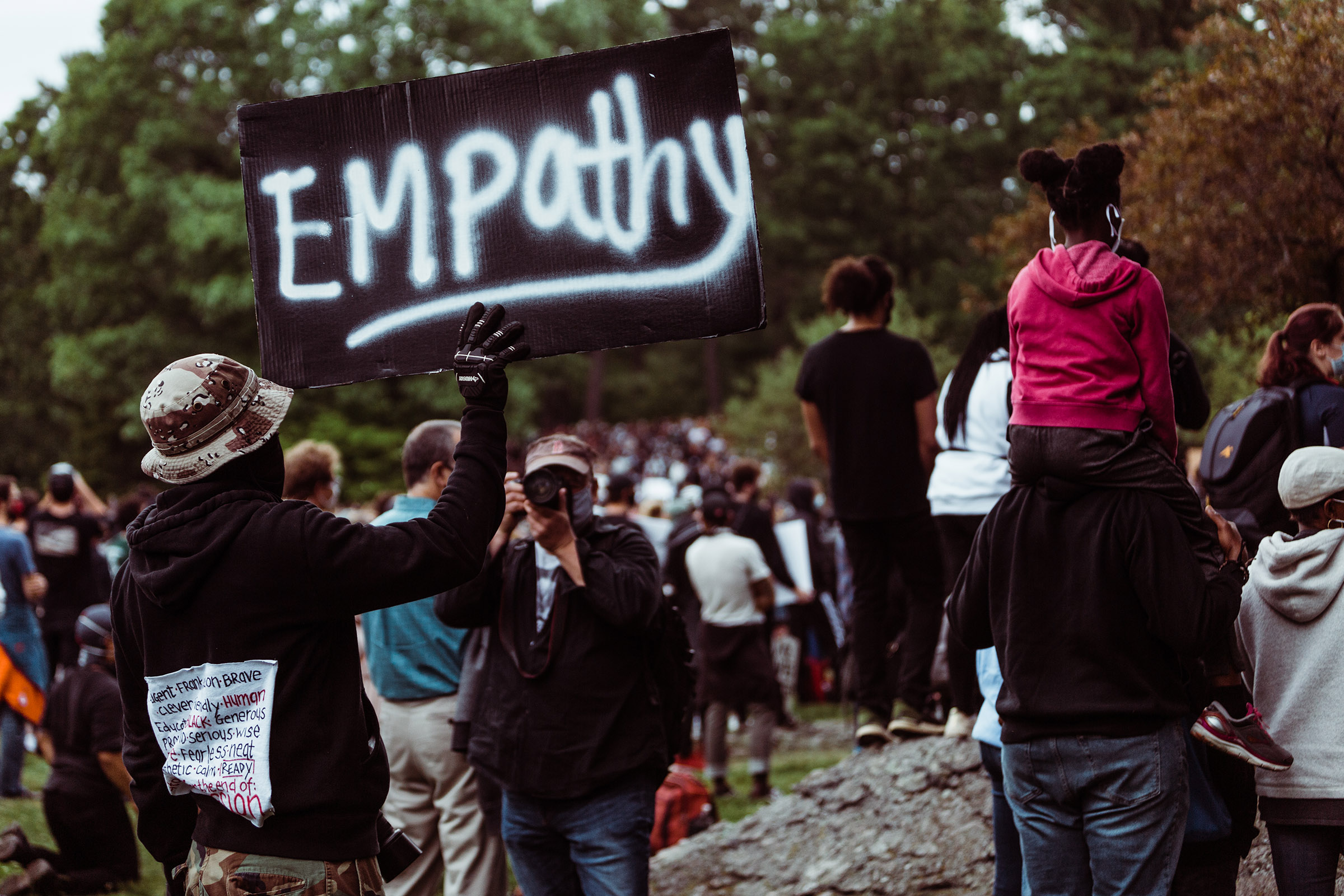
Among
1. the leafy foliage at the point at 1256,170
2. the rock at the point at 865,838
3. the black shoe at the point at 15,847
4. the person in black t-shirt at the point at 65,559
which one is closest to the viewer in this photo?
the rock at the point at 865,838

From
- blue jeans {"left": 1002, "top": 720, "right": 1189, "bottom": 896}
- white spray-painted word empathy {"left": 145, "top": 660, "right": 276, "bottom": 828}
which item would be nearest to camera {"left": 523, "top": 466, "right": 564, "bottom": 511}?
white spray-painted word empathy {"left": 145, "top": 660, "right": 276, "bottom": 828}

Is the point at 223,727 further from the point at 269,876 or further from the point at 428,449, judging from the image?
the point at 428,449

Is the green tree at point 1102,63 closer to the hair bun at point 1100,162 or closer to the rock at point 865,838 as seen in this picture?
the rock at point 865,838

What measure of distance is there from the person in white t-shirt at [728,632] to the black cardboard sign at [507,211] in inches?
226

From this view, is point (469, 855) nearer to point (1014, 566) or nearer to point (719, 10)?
point (1014, 566)

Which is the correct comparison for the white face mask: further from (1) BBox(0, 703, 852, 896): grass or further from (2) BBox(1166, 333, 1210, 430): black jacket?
(1) BBox(0, 703, 852, 896): grass

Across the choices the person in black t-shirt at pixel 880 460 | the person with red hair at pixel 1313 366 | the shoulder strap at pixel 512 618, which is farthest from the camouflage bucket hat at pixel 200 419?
the person in black t-shirt at pixel 880 460

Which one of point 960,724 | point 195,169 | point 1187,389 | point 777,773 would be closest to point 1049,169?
point 1187,389

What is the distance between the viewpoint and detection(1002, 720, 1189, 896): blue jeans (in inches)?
106

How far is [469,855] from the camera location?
15.8 feet

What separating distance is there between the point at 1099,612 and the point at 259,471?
186 centimetres

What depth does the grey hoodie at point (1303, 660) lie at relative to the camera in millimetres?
3123

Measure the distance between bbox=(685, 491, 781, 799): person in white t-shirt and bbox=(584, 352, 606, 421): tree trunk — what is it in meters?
A: 47.9

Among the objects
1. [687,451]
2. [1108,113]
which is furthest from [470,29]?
[1108,113]
